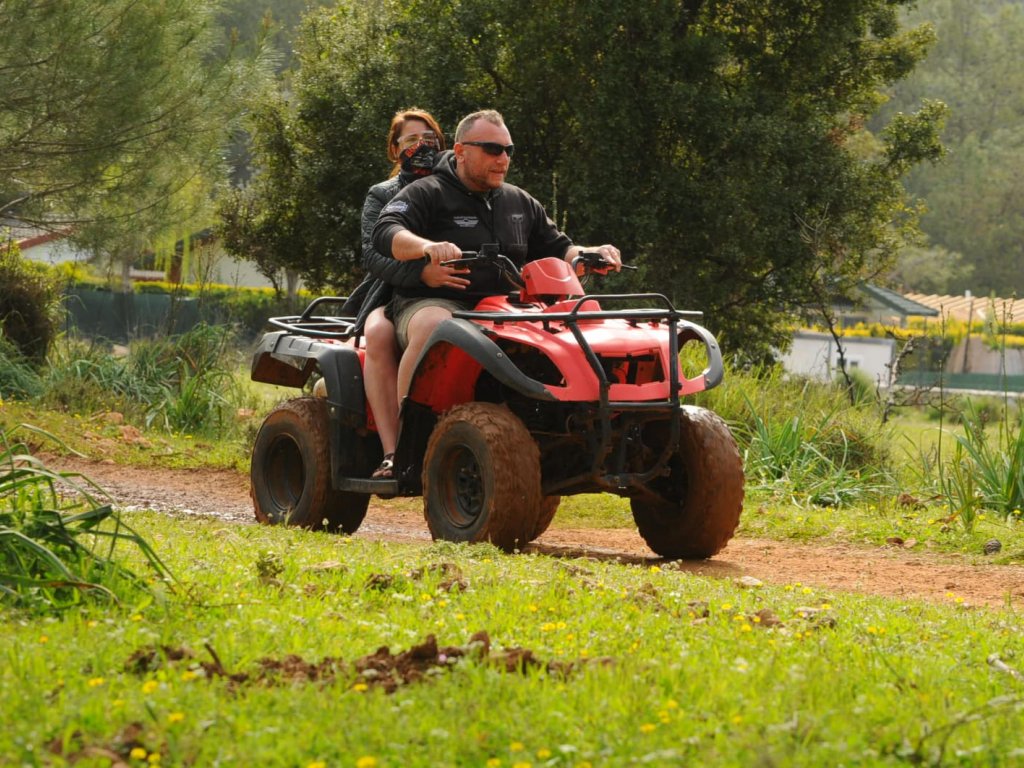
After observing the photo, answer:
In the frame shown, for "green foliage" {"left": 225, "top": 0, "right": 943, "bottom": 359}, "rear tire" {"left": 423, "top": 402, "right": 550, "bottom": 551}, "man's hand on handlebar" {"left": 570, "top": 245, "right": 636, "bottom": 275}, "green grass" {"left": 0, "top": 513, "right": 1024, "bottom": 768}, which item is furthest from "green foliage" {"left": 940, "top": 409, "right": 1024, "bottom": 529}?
"green foliage" {"left": 225, "top": 0, "right": 943, "bottom": 359}

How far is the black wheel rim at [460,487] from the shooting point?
8203 millimetres

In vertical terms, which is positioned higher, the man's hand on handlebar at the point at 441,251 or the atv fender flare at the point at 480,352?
the man's hand on handlebar at the point at 441,251

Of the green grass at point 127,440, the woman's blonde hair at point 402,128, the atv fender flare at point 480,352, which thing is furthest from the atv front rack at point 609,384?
the green grass at point 127,440

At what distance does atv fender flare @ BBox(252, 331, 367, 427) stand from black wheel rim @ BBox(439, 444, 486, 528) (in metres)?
0.92

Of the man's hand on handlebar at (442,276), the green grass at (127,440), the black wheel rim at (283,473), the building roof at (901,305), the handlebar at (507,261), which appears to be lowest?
the green grass at (127,440)

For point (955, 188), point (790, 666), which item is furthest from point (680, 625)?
point (955, 188)

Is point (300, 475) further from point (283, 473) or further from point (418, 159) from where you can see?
point (418, 159)

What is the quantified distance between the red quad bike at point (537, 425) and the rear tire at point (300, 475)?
0.02 m

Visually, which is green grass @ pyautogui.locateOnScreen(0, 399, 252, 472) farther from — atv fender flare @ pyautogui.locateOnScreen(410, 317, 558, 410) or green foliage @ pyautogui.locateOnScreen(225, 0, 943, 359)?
green foliage @ pyautogui.locateOnScreen(225, 0, 943, 359)

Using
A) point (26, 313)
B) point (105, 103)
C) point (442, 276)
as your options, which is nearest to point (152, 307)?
point (26, 313)

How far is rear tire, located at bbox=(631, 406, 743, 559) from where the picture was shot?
826 centimetres

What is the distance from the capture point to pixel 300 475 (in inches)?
389

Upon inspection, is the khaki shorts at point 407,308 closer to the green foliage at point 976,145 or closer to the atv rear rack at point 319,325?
the atv rear rack at point 319,325

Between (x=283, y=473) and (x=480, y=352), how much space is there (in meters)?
2.56
